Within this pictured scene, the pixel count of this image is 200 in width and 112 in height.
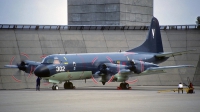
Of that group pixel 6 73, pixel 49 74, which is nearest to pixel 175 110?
pixel 49 74

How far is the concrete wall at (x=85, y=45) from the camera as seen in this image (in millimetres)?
53531

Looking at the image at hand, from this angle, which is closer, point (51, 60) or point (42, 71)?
point (42, 71)

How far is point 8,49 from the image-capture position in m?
54.0

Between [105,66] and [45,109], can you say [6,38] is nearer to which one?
[105,66]

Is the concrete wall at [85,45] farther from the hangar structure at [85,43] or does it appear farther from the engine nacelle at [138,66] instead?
the engine nacelle at [138,66]

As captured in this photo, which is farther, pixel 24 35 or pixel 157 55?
pixel 24 35

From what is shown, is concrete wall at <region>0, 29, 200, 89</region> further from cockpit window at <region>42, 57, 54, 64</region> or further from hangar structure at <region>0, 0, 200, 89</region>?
cockpit window at <region>42, 57, 54, 64</region>

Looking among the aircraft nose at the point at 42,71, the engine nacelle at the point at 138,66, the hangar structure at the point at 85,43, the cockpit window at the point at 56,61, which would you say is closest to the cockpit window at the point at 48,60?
the cockpit window at the point at 56,61

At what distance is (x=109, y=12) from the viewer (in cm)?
8212

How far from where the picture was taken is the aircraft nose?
140ft

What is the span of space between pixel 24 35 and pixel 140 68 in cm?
1723

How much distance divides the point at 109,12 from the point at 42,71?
4094 cm

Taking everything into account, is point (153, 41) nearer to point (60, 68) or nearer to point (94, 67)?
point (94, 67)

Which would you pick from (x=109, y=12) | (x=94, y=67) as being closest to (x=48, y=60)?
(x=94, y=67)
